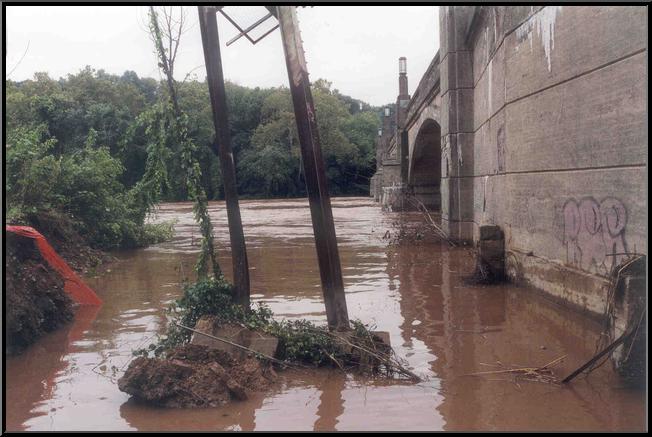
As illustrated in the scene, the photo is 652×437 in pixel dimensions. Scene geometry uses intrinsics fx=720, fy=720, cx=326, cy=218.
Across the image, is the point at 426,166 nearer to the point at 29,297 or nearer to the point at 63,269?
the point at 63,269

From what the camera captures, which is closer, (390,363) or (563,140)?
(390,363)

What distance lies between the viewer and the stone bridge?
7.14 metres

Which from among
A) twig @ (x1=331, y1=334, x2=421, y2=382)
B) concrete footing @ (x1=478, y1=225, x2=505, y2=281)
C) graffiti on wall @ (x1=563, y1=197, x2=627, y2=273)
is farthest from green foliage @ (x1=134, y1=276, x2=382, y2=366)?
concrete footing @ (x1=478, y1=225, x2=505, y2=281)

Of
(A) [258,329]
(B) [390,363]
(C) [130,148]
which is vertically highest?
(C) [130,148]

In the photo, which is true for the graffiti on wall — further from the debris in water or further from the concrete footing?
the concrete footing

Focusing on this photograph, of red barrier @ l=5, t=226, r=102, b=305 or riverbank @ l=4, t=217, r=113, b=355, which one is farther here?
red barrier @ l=5, t=226, r=102, b=305

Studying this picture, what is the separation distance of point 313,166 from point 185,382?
2.37 metres

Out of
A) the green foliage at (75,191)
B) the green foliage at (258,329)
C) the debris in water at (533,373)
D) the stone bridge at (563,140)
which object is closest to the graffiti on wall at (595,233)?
the stone bridge at (563,140)

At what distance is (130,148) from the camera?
24625mm

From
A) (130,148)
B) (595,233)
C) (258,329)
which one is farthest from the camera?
(130,148)

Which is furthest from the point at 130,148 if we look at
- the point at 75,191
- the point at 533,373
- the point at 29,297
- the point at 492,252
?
the point at 533,373

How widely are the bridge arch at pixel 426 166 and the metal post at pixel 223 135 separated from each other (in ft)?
62.5

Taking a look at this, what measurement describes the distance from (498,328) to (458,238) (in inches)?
337

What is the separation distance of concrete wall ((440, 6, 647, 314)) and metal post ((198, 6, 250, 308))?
352 centimetres
